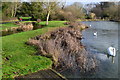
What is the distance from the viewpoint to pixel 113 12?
50938 mm

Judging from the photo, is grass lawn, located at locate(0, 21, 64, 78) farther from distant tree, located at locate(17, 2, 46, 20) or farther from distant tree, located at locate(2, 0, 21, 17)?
distant tree, located at locate(2, 0, 21, 17)

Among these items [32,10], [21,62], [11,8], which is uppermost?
[11,8]

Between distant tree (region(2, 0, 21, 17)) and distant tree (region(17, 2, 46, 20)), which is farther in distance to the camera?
distant tree (region(17, 2, 46, 20))

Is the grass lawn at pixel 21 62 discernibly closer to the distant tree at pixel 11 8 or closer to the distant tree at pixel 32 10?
the distant tree at pixel 32 10

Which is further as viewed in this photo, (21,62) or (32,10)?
(32,10)

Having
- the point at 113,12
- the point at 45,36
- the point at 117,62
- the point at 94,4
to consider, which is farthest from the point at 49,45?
the point at 94,4

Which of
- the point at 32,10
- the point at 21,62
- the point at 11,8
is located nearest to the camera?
the point at 21,62

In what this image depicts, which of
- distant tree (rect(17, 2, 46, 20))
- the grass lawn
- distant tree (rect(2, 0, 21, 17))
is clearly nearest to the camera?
the grass lawn

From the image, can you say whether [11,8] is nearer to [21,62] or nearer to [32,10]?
[32,10]

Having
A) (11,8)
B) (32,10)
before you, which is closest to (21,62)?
(32,10)

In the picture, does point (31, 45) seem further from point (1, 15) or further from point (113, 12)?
point (113, 12)

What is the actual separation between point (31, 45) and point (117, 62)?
694cm

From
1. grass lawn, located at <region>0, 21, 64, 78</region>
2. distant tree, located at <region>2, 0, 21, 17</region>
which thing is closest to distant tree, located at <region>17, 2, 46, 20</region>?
distant tree, located at <region>2, 0, 21, 17</region>

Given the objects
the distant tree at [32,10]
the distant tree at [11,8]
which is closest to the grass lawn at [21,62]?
the distant tree at [32,10]
